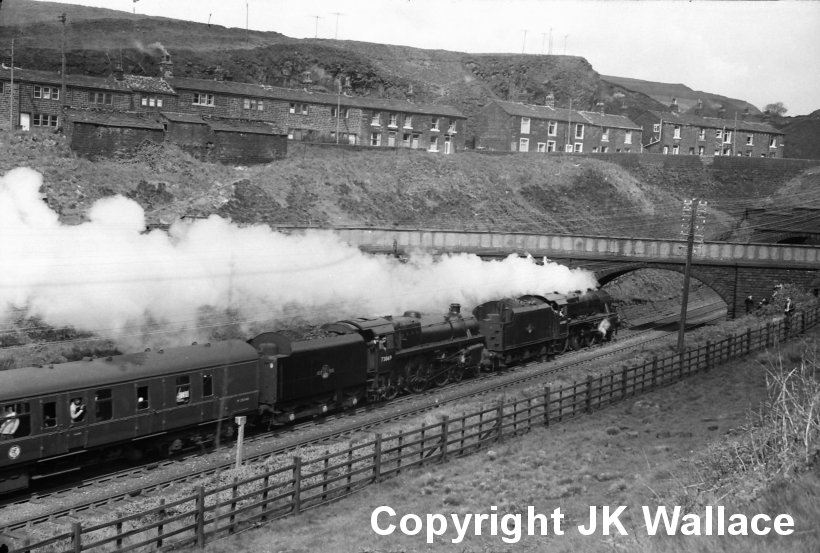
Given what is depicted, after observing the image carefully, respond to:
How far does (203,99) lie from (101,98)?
927 centimetres

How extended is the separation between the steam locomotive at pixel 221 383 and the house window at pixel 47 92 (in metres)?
43.0

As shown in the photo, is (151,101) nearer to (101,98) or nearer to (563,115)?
(101,98)

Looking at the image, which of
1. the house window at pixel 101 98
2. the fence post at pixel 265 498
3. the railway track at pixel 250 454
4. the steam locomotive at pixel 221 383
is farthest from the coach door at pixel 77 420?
the house window at pixel 101 98

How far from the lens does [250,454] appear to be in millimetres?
23312

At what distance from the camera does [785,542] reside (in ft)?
37.6

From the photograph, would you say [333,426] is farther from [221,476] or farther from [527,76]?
[527,76]

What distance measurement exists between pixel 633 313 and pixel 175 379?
45745mm

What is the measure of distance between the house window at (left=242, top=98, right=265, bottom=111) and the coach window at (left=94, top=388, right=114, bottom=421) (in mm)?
57348

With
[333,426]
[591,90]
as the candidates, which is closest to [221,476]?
[333,426]

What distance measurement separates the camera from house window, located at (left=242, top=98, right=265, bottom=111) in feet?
245

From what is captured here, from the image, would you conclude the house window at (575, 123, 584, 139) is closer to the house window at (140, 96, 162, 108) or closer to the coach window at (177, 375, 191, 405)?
the house window at (140, 96, 162, 108)

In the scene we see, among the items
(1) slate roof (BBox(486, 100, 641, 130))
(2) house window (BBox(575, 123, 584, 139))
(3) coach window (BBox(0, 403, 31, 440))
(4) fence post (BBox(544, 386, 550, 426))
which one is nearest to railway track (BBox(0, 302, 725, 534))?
(3) coach window (BBox(0, 403, 31, 440))

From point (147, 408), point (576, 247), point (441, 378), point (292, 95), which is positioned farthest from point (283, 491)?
point (292, 95)

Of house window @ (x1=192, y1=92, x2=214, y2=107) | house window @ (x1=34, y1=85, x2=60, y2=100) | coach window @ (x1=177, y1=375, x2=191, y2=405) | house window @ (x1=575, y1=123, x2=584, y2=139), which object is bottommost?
coach window @ (x1=177, y1=375, x2=191, y2=405)
